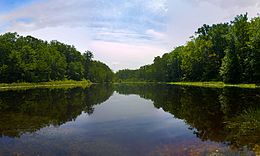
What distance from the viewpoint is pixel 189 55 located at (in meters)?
128

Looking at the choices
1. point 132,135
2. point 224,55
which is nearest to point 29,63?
point 224,55

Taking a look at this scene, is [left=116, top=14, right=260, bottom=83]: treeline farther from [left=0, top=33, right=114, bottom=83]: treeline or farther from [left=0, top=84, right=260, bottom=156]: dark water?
[left=0, top=33, right=114, bottom=83]: treeline

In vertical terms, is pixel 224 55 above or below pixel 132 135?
above

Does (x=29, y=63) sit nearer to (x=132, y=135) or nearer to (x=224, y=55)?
(x=224, y=55)

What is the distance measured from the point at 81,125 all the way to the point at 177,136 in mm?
9160

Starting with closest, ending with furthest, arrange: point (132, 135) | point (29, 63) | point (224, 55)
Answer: point (132, 135), point (224, 55), point (29, 63)

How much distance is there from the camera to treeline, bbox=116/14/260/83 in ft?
246

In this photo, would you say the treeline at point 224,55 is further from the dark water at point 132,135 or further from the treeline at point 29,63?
the treeline at point 29,63

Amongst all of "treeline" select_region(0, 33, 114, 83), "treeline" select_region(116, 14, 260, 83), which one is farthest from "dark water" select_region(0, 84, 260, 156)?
"treeline" select_region(0, 33, 114, 83)

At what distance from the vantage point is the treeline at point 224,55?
74.9 metres

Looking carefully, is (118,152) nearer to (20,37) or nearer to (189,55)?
(189,55)

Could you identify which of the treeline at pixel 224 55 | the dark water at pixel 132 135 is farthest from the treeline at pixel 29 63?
the dark water at pixel 132 135

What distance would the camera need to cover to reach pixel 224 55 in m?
108

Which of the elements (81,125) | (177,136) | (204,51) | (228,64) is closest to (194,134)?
(177,136)
